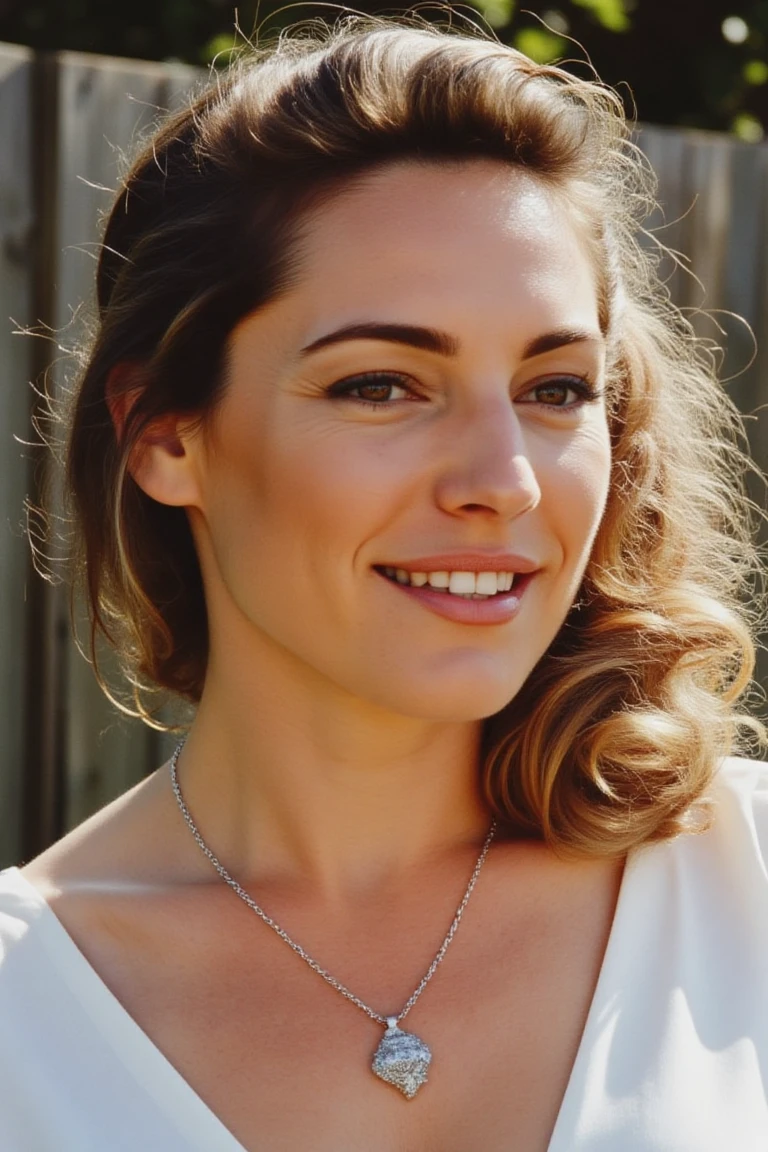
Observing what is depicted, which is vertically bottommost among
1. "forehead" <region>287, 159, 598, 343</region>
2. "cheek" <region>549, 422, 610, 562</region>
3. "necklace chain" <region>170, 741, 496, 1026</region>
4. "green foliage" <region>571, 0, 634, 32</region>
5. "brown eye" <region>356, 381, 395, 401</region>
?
"necklace chain" <region>170, 741, 496, 1026</region>

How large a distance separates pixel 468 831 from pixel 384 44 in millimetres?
1070

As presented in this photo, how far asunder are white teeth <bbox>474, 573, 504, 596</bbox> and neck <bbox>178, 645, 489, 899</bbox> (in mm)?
258

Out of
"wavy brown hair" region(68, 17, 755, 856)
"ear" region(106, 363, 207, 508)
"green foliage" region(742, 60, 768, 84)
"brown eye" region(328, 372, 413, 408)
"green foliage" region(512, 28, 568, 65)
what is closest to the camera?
"brown eye" region(328, 372, 413, 408)

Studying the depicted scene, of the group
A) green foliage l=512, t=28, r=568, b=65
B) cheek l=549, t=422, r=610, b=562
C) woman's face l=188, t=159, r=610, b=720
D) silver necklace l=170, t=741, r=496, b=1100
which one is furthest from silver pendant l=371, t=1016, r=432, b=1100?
green foliage l=512, t=28, r=568, b=65

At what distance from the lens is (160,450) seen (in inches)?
94.2

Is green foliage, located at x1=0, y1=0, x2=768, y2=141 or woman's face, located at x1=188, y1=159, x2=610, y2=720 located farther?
green foliage, located at x1=0, y1=0, x2=768, y2=141

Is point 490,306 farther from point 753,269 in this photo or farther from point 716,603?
point 753,269

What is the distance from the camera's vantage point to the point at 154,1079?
2092mm

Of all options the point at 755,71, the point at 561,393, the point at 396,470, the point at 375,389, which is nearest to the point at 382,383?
the point at 375,389

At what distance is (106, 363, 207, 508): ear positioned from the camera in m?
2.37

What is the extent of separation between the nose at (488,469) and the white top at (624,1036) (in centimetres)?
57

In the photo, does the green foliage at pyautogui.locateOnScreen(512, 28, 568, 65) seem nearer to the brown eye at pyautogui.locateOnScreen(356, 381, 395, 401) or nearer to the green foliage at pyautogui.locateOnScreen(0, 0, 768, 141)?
the green foliage at pyautogui.locateOnScreen(0, 0, 768, 141)

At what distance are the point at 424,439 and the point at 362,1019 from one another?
0.73m

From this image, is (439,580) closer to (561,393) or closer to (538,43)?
(561,393)
